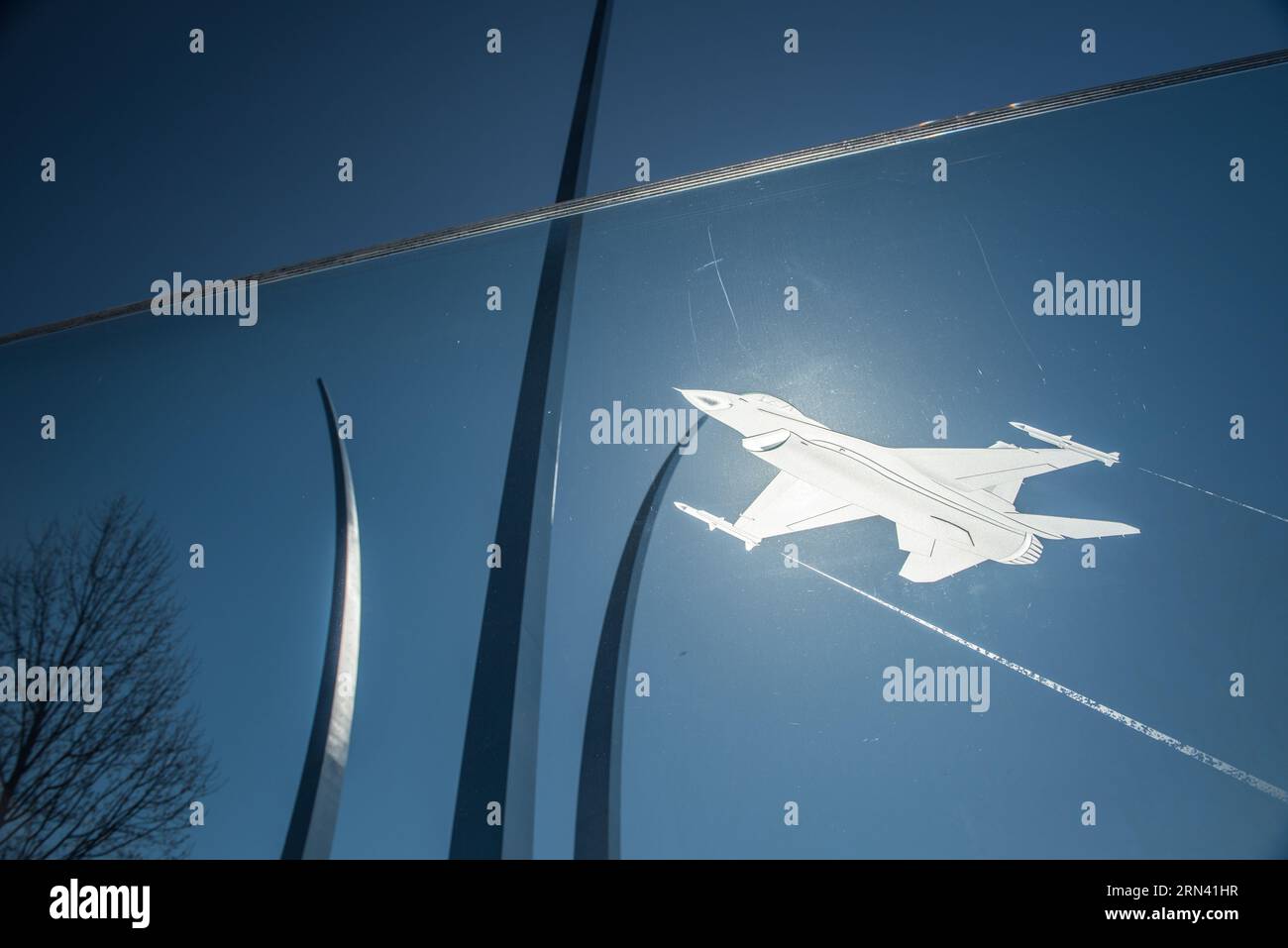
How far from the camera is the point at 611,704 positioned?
379cm

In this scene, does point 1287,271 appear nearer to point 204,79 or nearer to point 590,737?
point 590,737

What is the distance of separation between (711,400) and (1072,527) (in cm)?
215

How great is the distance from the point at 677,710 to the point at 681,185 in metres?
3.19

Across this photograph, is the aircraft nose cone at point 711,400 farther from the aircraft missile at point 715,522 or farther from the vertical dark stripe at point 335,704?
the vertical dark stripe at point 335,704

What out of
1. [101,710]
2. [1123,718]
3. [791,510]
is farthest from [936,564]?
[101,710]

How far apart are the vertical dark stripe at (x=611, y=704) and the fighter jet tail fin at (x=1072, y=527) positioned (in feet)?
6.47

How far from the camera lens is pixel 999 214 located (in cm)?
399

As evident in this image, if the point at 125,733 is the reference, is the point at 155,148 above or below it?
above

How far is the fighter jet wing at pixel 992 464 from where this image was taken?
149 inches

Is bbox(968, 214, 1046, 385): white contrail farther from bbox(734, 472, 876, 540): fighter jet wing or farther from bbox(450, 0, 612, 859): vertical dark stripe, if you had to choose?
bbox(450, 0, 612, 859): vertical dark stripe

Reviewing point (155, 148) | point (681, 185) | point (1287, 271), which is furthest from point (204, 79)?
point (1287, 271)

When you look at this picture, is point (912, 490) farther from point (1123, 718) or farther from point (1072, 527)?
point (1123, 718)
